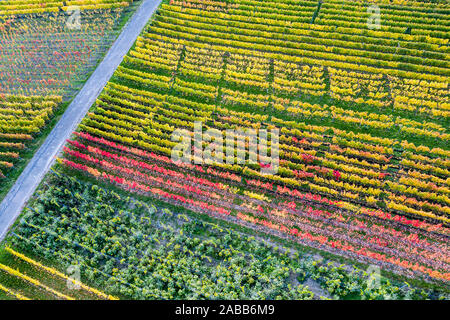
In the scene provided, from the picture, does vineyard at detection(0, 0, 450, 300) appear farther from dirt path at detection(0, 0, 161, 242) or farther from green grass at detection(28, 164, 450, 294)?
dirt path at detection(0, 0, 161, 242)

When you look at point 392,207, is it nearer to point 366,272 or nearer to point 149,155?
point 366,272

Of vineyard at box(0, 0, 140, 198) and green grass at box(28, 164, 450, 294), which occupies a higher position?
vineyard at box(0, 0, 140, 198)

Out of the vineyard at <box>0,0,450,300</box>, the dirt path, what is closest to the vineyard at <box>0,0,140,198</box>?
the vineyard at <box>0,0,450,300</box>

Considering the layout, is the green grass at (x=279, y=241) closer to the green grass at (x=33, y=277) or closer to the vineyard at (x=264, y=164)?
the vineyard at (x=264, y=164)

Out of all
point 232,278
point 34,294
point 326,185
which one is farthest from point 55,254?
point 326,185

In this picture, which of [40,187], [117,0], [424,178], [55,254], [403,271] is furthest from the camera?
[117,0]

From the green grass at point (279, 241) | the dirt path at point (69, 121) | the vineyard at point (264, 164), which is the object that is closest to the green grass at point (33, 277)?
the vineyard at point (264, 164)

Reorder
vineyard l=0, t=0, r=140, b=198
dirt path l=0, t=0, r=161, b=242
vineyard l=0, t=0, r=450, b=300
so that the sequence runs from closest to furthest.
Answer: vineyard l=0, t=0, r=450, b=300 → dirt path l=0, t=0, r=161, b=242 → vineyard l=0, t=0, r=140, b=198
